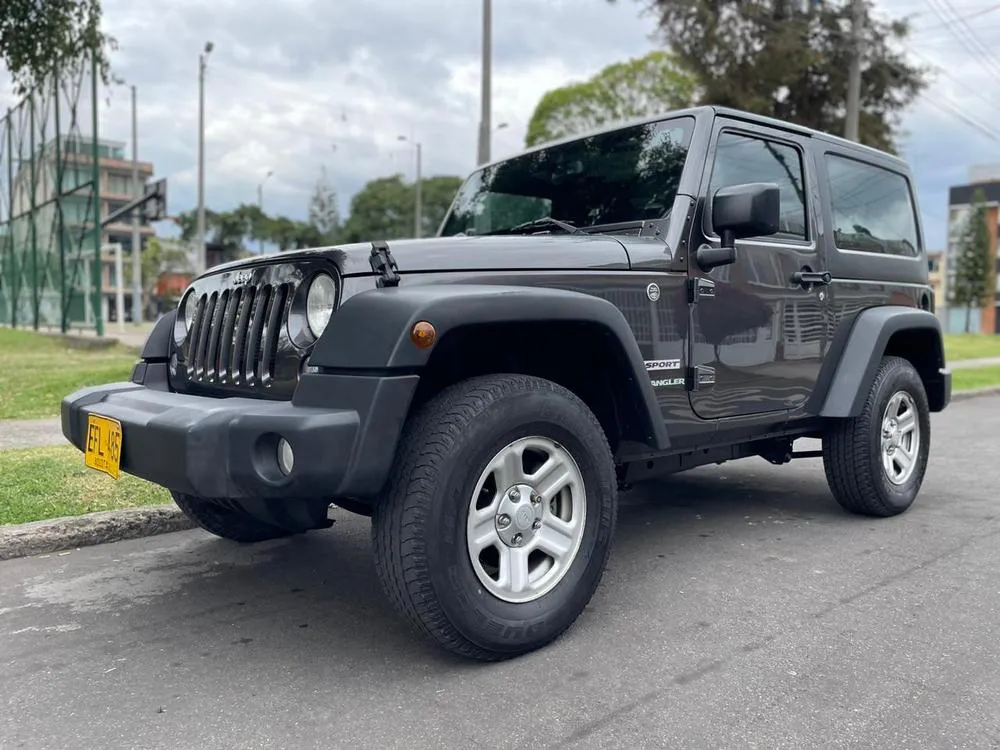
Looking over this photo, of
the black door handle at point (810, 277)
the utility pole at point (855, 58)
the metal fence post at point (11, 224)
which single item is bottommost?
the black door handle at point (810, 277)

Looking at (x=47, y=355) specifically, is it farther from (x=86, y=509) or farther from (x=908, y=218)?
(x=908, y=218)

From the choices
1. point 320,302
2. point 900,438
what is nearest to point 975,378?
point 900,438

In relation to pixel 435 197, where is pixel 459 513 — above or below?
below

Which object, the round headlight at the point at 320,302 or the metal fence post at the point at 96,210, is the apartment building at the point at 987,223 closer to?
the metal fence post at the point at 96,210

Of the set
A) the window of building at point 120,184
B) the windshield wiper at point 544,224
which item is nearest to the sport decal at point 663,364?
the windshield wiper at point 544,224

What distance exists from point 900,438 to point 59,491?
14.8ft

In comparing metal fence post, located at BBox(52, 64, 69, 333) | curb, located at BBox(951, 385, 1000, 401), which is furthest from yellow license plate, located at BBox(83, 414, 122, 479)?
metal fence post, located at BBox(52, 64, 69, 333)

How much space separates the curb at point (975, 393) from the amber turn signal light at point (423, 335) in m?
10.8

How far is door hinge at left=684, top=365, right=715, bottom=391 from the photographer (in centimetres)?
335

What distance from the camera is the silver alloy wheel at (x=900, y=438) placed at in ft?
14.8

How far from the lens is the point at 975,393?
40.3ft

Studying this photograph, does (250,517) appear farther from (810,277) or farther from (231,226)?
(231,226)

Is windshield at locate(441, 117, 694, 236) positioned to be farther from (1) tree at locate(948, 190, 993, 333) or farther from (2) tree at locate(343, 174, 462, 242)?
(1) tree at locate(948, 190, 993, 333)

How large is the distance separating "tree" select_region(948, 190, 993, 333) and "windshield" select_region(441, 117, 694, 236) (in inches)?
2678
